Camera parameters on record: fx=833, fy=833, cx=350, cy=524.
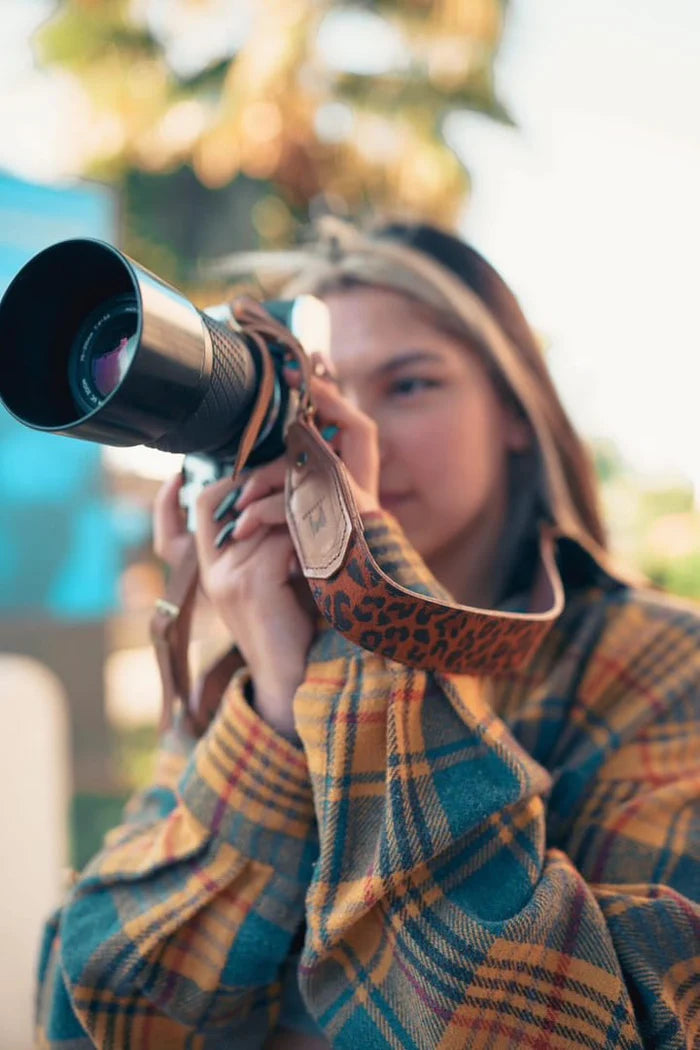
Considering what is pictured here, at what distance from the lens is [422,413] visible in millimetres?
882

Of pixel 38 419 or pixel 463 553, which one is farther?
pixel 463 553

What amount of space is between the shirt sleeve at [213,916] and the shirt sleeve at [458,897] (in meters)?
0.07

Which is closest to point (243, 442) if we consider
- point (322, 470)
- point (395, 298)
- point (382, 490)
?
point (322, 470)

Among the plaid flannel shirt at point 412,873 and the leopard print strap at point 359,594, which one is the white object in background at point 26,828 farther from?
the leopard print strap at point 359,594

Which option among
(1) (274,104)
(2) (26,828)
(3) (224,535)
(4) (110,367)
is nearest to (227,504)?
(3) (224,535)

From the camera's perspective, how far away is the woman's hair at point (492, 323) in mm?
936

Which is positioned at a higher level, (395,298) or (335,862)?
(395,298)

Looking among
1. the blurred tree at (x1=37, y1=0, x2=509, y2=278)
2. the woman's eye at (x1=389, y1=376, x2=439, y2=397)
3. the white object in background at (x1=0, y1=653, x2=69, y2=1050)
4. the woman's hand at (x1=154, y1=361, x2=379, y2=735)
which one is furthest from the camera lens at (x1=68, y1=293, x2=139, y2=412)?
the blurred tree at (x1=37, y1=0, x2=509, y2=278)

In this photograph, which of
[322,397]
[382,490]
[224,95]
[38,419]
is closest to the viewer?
[38,419]

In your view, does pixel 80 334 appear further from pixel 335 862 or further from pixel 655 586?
pixel 655 586

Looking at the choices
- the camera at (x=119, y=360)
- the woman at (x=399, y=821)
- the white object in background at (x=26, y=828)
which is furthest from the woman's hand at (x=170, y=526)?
the white object in background at (x=26, y=828)

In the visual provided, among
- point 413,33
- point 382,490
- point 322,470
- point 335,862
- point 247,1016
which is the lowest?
point 247,1016

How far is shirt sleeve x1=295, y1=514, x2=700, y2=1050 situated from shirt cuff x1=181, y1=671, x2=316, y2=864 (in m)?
0.06

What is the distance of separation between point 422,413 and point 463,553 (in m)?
0.17
